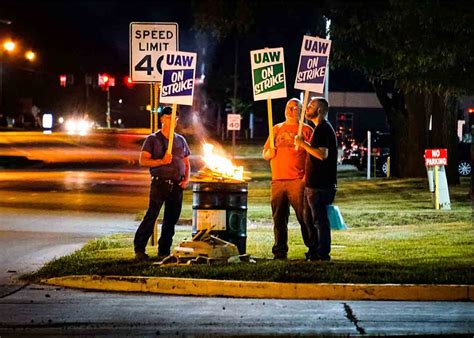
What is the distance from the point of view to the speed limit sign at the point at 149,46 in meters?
13.9

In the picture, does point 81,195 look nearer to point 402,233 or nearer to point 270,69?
point 402,233

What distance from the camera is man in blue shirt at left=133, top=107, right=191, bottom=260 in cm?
1249

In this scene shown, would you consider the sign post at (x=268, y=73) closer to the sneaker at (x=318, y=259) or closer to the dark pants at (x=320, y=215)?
the dark pants at (x=320, y=215)

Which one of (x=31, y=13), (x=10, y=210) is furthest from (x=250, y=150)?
(x=10, y=210)

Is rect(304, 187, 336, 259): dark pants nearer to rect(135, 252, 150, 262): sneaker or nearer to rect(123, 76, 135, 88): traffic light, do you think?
rect(135, 252, 150, 262): sneaker

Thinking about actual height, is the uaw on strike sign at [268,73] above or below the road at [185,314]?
above

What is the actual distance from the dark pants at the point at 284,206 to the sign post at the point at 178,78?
189 centimetres

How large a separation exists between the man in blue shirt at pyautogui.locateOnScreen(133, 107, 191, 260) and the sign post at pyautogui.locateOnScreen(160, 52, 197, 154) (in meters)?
0.57

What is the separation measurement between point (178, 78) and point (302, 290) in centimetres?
406

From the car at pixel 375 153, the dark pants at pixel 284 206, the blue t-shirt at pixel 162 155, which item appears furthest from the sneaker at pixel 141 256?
the car at pixel 375 153

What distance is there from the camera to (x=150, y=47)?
45.9 feet

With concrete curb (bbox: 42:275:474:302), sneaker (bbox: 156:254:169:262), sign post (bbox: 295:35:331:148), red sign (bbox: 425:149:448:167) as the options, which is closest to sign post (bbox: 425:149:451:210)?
red sign (bbox: 425:149:448:167)

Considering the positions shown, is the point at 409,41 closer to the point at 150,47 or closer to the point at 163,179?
the point at 150,47

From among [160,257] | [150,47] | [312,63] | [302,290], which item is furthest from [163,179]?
[302,290]
